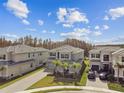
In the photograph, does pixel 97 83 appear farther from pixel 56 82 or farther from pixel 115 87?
pixel 56 82

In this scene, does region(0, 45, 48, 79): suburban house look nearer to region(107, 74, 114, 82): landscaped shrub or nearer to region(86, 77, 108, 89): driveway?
region(86, 77, 108, 89): driveway

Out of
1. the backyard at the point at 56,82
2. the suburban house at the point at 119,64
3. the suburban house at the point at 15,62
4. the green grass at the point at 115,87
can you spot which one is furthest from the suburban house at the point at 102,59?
the suburban house at the point at 15,62

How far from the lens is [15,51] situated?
1442 inches

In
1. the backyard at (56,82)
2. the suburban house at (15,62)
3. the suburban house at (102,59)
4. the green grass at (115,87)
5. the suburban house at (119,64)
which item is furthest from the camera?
the suburban house at (102,59)

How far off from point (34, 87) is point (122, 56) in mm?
17328

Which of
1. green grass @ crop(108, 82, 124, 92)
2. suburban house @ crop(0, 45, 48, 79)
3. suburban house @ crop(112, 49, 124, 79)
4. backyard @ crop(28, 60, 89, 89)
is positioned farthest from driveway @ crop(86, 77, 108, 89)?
suburban house @ crop(0, 45, 48, 79)

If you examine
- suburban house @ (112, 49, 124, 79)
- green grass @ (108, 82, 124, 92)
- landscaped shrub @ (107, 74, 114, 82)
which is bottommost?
green grass @ (108, 82, 124, 92)

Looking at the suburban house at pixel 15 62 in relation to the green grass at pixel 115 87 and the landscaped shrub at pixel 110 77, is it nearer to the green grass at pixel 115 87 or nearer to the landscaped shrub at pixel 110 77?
the landscaped shrub at pixel 110 77

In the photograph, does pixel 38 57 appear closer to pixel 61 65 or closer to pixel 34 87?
pixel 61 65

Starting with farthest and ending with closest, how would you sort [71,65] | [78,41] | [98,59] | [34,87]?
[78,41]
[98,59]
[71,65]
[34,87]

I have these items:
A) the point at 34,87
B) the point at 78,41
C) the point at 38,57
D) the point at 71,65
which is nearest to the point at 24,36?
the point at 78,41

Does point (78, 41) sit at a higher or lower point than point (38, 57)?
higher

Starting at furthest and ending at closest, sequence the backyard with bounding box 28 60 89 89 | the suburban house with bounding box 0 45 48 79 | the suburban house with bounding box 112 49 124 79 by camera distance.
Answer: the suburban house with bounding box 0 45 48 79 → the suburban house with bounding box 112 49 124 79 → the backyard with bounding box 28 60 89 89

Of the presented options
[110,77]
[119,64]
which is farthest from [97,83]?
[119,64]
